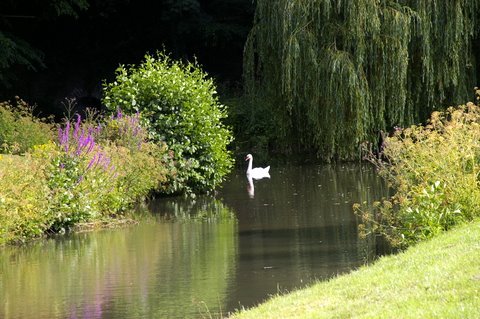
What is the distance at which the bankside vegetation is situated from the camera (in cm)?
1434

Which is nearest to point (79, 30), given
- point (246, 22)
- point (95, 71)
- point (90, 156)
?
point (95, 71)

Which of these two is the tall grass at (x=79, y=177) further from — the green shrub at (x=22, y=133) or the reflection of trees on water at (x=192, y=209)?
the green shrub at (x=22, y=133)

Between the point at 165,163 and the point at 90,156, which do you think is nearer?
the point at 90,156

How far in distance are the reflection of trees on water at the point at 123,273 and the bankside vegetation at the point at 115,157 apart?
67 centimetres

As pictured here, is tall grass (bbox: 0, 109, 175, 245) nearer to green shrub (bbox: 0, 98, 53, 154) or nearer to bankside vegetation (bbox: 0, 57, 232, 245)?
bankside vegetation (bbox: 0, 57, 232, 245)

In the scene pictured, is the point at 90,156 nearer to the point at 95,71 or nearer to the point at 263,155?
the point at 263,155

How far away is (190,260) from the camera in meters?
12.1

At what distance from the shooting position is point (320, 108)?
21.9 m

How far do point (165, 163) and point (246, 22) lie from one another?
15906mm

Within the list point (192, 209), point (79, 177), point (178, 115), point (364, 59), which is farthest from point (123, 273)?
point (364, 59)

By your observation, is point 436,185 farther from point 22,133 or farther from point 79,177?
point 22,133

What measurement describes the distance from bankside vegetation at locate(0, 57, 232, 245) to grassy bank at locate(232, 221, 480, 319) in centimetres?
656

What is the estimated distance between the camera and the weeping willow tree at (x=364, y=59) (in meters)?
21.0

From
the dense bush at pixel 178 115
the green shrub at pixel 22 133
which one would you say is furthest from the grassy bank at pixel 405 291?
the green shrub at pixel 22 133
